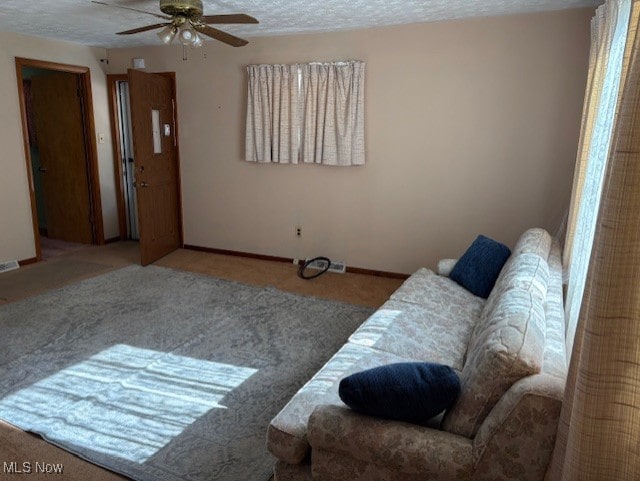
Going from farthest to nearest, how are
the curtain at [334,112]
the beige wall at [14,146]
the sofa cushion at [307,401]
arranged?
the beige wall at [14,146]
the curtain at [334,112]
the sofa cushion at [307,401]

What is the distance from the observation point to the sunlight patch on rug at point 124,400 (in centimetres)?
219

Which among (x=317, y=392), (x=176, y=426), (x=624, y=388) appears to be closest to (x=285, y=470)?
(x=317, y=392)

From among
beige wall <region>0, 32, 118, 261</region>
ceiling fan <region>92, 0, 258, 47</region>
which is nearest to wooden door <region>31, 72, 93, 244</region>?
beige wall <region>0, 32, 118, 261</region>

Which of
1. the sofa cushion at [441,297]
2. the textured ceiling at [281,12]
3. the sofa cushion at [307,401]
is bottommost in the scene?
the sofa cushion at [307,401]

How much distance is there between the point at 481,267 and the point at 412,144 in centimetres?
165

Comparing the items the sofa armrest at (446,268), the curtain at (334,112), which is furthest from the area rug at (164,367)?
the curtain at (334,112)

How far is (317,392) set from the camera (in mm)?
1847

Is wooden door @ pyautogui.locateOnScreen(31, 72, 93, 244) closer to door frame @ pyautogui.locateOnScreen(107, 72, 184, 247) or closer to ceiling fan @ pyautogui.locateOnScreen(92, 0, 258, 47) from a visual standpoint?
door frame @ pyautogui.locateOnScreen(107, 72, 184, 247)

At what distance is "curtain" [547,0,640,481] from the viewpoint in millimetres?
869

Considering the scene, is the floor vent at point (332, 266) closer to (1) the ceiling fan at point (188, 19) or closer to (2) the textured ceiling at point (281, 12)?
(2) the textured ceiling at point (281, 12)

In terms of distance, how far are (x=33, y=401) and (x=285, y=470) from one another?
1.64 metres

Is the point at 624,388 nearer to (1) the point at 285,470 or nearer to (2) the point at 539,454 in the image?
(2) the point at 539,454

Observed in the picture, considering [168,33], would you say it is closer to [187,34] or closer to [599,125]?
[187,34]

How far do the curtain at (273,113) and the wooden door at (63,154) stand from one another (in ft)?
7.60
